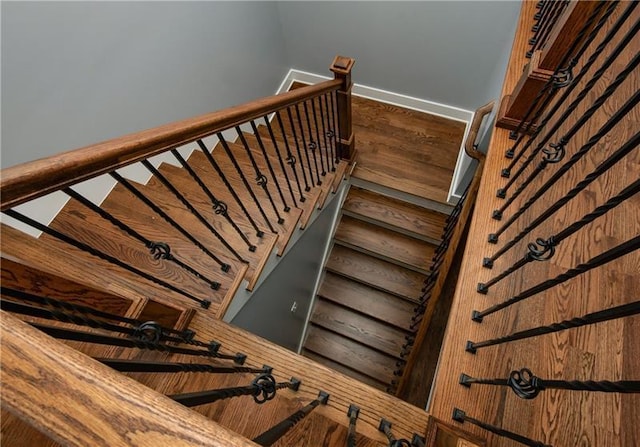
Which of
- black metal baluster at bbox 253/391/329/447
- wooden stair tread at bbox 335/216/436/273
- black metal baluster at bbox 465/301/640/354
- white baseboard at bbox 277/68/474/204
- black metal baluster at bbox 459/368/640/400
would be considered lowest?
black metal baluster at bbox 253/391/329/447

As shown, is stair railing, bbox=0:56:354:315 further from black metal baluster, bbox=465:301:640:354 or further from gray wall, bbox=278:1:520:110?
gray wall, bbox=278:1:520:110

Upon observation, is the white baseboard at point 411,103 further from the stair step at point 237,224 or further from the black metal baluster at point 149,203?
the black metal baluster at point 149,203

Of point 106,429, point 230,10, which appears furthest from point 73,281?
point 230,10

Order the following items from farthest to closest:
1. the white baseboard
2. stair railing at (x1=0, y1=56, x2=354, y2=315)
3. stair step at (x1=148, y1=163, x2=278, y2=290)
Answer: the white baseboard → stair step at (x1=148, y1=163, x2=278, y2=290) → stair railing at (x1=0, y1=56, x2=354, y2=315)

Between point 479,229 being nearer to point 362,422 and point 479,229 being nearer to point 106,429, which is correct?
point 362,422

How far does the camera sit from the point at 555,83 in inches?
46.8

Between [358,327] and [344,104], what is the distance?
2263 millimetres

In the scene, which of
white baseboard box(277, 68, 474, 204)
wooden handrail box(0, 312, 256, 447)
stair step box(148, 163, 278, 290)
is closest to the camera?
wooden handrail box(0, 312, 256, 447)

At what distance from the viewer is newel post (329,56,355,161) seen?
6.47 ft

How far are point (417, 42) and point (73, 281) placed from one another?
345 centimetres

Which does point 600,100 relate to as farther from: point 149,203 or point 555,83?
point 149,203

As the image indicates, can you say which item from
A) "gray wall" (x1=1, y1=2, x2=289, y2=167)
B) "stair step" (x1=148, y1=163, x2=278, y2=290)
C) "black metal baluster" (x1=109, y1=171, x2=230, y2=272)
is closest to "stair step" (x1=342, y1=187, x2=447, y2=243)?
"stair step" (x1=148, y1=163, x2=278, y2=290)

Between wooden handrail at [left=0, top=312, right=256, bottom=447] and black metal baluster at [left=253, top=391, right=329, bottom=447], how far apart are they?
0.89 feet

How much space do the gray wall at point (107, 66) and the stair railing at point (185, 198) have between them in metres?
0.41
